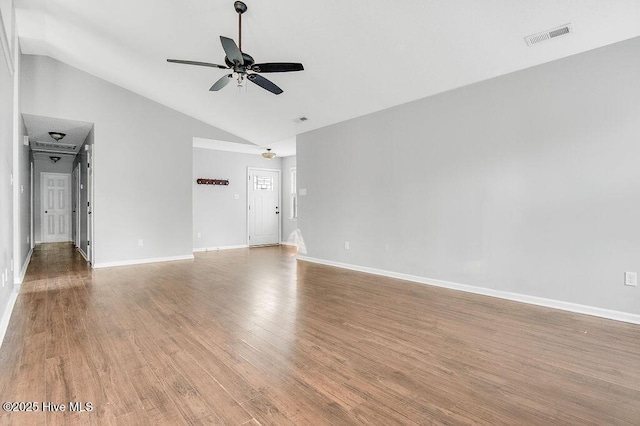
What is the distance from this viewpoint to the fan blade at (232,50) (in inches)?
114

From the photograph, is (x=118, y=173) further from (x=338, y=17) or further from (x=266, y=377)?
(x=266, y=377)

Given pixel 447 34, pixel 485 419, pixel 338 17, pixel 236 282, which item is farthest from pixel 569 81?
pixel 236 282

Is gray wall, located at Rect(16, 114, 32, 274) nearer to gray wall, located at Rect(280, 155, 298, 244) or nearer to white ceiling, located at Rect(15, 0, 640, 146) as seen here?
white ceiling, located at Rect(15, 0, 640, 146)

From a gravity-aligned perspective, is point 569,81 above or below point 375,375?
above

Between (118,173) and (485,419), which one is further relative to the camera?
(118,173)

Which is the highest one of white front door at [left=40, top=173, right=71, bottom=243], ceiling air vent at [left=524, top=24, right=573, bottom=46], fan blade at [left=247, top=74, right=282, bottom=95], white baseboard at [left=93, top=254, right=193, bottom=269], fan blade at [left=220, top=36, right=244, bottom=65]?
ceiling air vent at [left=524, top=24, right=573, bottom=46]

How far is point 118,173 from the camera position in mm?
6086

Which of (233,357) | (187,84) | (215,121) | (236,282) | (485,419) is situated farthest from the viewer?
(215,121)

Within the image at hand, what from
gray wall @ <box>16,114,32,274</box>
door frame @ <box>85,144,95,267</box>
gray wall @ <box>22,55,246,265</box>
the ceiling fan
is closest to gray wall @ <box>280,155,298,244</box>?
gray wall @ <box>22,55,246,265</box>

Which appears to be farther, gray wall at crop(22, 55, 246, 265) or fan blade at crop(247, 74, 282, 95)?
gray wall at crop(22, 55, 246, 265)

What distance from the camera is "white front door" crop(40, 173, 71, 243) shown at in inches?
390

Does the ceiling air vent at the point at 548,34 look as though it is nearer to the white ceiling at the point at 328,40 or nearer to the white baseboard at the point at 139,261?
the white ceiling at the point at 328,40

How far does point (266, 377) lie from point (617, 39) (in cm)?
444

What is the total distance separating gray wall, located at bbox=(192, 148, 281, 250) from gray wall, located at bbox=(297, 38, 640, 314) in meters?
4.04
